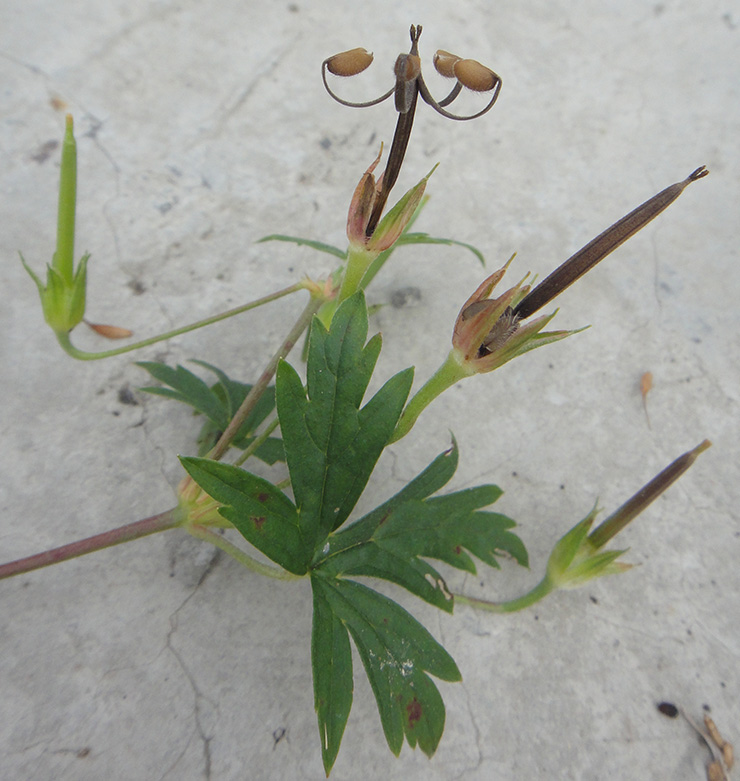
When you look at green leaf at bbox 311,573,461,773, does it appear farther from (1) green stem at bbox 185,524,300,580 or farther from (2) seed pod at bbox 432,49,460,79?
(2) seed pod at bbox 432,49,460,79

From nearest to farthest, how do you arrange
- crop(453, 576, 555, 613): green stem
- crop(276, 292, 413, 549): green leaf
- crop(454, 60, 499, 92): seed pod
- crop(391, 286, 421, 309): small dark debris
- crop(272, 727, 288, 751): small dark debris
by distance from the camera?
crop(454, 60, 499, 92): seed pod → crop(276, 292, 413, 549): green leaf → crop(272, 727, 288, 751): small dark debris → crop(453, 576, 555, 613): green stem → crop(391, 286, 421, 309): small dark debris

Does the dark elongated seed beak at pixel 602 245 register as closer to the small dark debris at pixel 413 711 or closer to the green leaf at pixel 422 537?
the green leaf at pixel 422 537

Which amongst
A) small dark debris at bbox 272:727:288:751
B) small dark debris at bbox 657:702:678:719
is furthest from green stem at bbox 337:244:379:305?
small dark debris at bbox 657:702:678:719

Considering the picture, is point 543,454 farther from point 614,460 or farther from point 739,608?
point 739,608

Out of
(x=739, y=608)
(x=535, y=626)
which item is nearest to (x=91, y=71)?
(x=535, y=626)

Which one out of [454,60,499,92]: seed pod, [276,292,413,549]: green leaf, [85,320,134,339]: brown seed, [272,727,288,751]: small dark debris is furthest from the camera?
[85,320,134,339]: brown seed

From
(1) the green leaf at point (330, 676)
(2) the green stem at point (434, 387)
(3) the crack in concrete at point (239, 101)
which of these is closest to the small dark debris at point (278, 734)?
(1) the green leaf at point (330, 676)

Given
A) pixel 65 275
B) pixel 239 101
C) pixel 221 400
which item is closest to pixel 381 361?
pixel 221 400

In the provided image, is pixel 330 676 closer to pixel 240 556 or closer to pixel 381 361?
pixel 240 556
